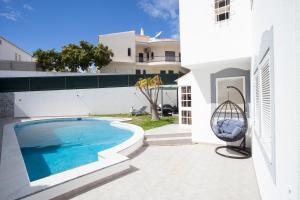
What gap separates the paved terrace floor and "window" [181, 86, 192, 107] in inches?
170

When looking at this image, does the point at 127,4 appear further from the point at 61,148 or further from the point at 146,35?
the point at 61,148

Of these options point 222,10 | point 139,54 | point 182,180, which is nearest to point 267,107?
point 182,180

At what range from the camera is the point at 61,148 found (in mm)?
10375

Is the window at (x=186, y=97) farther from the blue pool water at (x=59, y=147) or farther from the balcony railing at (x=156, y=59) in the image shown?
the balcony railing at (x=156, y=59)

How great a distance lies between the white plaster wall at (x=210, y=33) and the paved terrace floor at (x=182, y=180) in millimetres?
3776

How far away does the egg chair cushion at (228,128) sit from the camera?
7289 mm

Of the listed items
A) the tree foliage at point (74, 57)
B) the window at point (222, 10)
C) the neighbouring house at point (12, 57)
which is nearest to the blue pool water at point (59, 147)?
the window at point (222, 10)

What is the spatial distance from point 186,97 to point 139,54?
2439 centimetres

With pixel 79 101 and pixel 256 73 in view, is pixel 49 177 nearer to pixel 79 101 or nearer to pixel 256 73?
pixel 256 73

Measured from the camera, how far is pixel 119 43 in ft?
107

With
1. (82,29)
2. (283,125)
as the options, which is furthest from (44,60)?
(283,125)

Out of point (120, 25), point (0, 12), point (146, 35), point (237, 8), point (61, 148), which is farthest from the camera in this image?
point (146, 35)

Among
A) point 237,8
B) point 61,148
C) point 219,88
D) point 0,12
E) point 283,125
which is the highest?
point 0,12

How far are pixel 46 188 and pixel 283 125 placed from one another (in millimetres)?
4687
